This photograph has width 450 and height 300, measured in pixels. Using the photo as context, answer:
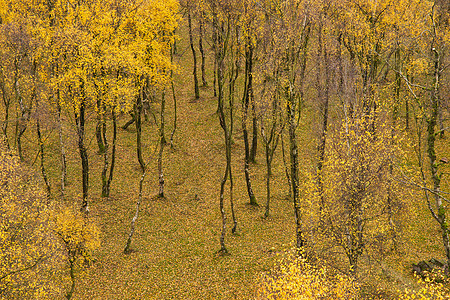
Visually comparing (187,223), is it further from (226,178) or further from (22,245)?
(22,245)

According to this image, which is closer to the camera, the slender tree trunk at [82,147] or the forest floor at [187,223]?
the forest floor at [187,223]

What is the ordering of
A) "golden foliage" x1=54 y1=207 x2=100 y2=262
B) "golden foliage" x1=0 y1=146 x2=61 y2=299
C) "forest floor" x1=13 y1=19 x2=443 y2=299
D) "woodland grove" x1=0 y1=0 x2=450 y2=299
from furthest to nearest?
"forest floor" x1=13 y1=19 x2=443 y2=299 < "golden foliage" x1=54 y1=207 x2=100 y2=262 < "woodland grove" x1=0 y1=0 x2=450 y2=299 < "golden foliage" x1=0 y1=146 x2=61 y2=299

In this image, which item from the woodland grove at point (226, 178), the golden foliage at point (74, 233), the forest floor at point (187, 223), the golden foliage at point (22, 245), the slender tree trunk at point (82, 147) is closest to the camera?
the golden foliage at point (22, 245)

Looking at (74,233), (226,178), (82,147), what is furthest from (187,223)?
(82,147)

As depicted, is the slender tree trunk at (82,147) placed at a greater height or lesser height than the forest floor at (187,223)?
greater

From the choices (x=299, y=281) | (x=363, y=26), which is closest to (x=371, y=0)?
(x=363, y=26)

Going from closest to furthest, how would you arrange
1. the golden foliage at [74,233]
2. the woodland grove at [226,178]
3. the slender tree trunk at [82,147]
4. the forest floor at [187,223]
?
the woodland grove at [226,178] → the golden foliage at [74,233] → the forest floor at [187,223] → the slender tree trunk at [82,147]

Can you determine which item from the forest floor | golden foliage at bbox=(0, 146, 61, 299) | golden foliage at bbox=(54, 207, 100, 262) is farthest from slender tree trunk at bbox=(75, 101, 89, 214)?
golden foliage at bbox=(0, 146, 61, 299)

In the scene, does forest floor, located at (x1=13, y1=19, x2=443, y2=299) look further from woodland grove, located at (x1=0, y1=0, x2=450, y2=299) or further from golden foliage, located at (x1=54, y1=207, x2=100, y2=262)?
golden foliage, located at (x1=54, y1=207, x2=100, y2=262)

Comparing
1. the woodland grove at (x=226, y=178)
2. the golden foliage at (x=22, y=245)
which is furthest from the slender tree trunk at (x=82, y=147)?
the golden foliage at (x=22, y=245)

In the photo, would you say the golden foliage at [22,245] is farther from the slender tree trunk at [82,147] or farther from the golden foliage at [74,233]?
the slender tree trunk at [82,147]
